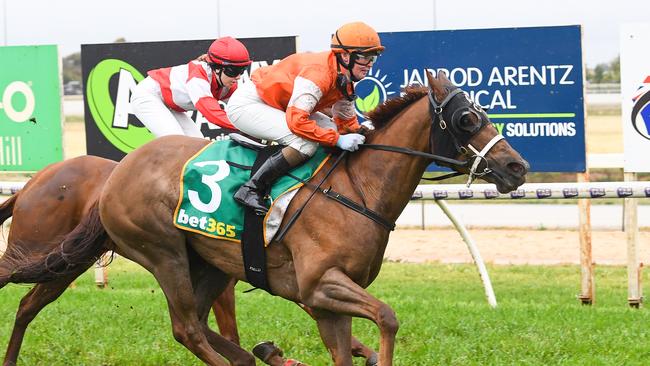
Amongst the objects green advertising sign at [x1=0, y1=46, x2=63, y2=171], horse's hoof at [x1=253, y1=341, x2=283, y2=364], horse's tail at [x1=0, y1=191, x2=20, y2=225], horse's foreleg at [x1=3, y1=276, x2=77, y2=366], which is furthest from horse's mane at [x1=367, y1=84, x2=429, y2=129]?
green advertising sign at [x1=0, y1=46, x2=63, y2=171]

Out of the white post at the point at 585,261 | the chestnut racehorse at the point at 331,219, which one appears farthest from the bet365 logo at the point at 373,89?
the chestnut racehorse at the point at 331,219

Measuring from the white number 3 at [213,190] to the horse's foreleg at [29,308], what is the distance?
1187 millimetres

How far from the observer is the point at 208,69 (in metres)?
6.56

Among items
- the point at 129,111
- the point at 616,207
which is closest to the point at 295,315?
the point at 129,111

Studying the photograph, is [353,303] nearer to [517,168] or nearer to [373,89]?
[517,168]

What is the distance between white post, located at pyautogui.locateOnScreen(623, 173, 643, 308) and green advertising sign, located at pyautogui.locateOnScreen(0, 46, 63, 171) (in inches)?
197

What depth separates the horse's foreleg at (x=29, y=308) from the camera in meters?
6.18

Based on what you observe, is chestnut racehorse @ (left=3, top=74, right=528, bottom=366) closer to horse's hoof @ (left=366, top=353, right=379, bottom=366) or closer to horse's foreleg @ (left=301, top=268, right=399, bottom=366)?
horse's foreleg @ (left=301, top=268, right=399, bottom=366)

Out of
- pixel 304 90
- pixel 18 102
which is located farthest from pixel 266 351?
pixel 18 102

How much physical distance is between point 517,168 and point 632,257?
416 centimetres

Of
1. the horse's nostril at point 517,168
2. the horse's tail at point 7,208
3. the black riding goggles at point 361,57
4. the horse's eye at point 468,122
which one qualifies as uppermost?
the black riding goggles at point 361,57

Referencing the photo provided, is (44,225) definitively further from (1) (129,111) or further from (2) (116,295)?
(1) (129,111)

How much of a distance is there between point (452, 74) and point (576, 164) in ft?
4.06

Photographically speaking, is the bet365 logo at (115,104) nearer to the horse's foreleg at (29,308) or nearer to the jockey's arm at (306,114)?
the horse's foreleg at (29,308)
